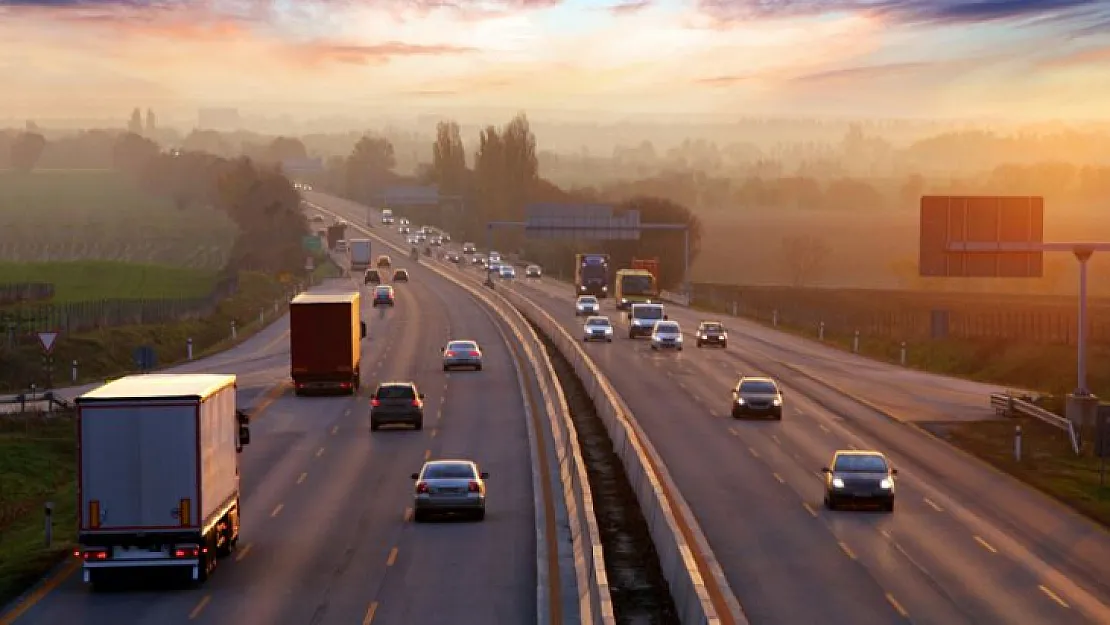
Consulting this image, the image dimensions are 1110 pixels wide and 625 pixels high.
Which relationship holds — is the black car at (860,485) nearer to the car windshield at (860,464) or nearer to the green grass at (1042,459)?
the car windshield at (860,464)

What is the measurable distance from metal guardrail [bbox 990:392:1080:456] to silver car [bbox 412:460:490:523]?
2364 cm

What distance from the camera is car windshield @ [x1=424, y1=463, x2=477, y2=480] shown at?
108 feet

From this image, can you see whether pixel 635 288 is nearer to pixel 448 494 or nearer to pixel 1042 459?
pixel 1042 459

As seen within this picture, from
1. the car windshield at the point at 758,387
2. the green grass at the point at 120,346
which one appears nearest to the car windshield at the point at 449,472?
the car windshield at the point at 758,387

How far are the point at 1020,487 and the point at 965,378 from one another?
1493 inches

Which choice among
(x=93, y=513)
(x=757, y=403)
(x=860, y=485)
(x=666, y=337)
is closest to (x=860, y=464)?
(x=860, y=485)

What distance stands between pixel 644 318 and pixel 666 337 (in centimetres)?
969

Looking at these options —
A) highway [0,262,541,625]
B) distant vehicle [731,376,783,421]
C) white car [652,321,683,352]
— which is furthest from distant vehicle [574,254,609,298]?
distant vehicle [731,376,783,421]

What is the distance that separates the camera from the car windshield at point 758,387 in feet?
178

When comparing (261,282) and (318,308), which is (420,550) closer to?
(318,308)

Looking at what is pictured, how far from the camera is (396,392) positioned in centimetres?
4981

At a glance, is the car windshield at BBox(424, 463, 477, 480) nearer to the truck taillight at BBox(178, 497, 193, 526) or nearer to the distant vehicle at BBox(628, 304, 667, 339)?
the truck taillight at BBox(178, 497, 193, 526)

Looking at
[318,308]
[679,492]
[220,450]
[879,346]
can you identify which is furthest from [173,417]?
[879,346]

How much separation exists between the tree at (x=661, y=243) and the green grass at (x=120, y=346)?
7292 cm
